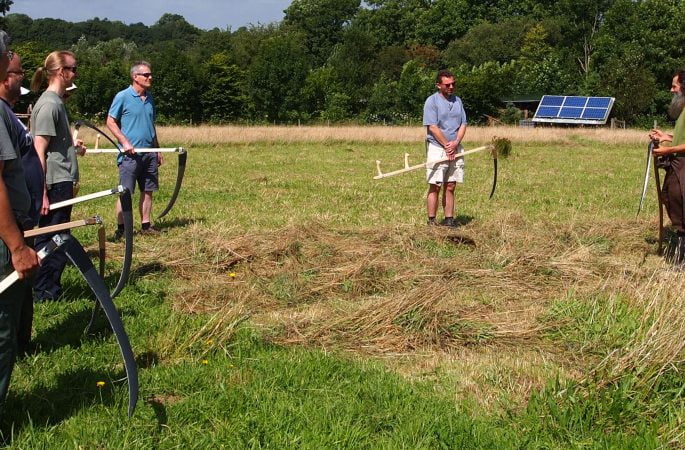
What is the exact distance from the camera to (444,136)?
29.0 ft

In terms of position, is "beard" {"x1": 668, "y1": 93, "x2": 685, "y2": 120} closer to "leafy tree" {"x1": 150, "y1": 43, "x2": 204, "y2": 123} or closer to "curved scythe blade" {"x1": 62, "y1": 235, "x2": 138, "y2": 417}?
"curved scythe blade" {"x1": 62, "y1": 235, "x2": 138, "y2": 417}

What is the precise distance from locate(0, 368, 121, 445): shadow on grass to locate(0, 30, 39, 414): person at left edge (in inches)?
12.7

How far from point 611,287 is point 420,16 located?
317 feet

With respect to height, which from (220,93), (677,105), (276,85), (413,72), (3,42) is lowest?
(677,105)

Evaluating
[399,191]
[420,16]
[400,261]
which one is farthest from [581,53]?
[400,261]

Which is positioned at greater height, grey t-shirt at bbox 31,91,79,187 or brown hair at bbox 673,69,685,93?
brown hair at bbox 673,69,685,93

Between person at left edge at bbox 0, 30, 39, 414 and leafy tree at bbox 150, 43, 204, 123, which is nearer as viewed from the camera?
person at left edge at bbox 0, 30, 39, 414

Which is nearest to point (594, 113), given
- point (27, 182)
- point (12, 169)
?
point (27, 182)

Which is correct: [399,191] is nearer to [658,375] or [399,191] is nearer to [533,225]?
[533,225]

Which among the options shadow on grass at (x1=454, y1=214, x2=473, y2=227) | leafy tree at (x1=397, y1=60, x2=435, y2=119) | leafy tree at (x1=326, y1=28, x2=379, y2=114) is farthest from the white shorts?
leafy tree at (x1=326, y1=28, x2=379, y2=114)

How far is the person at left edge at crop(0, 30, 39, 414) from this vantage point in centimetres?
311

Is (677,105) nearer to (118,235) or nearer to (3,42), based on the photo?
(3,42)

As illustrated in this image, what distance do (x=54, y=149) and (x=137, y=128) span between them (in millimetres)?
2720

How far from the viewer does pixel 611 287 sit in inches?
219
